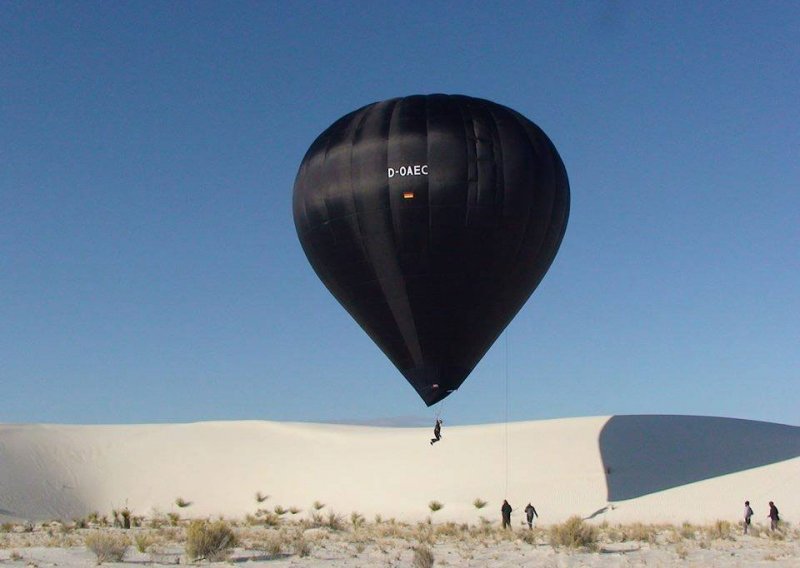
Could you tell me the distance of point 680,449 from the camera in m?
36.9

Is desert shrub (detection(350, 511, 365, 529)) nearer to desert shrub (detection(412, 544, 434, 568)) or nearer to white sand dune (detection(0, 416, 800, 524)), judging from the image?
white sand dune (detection(0, 416, 800, 524))

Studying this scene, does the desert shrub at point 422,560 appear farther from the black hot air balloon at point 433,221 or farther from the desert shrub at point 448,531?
the black hot air balloon at point 433,221

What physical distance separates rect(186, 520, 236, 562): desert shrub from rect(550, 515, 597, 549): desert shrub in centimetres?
670

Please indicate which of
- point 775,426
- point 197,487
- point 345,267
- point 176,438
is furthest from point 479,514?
point 176,438

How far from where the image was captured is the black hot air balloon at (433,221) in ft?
72.3

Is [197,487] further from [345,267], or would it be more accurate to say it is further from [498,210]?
[498,210]

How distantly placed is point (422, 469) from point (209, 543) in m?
22.5

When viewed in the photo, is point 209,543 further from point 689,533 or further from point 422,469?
point 422,469

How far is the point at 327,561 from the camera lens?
16.0m

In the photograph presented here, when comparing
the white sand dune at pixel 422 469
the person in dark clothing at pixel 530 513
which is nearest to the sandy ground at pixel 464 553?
the person in dark clothing at pixel 530 513

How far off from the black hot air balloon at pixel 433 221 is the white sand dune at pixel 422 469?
987cm

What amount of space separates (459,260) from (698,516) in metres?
13.2

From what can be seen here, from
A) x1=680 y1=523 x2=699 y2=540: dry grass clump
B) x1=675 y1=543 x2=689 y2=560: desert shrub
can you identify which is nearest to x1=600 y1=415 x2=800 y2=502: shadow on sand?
x1=680 y1=523 x2=699 y2=540: dry grass clump

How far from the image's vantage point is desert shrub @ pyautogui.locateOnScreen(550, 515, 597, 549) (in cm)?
1862
